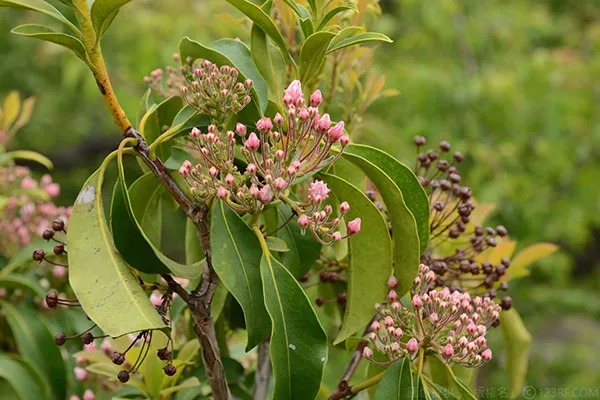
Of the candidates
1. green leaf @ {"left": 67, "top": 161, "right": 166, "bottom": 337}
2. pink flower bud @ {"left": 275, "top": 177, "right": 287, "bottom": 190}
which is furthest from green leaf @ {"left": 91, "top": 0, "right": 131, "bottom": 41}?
pink flower bud @ {"left": 275, "top": 177, "right": 287, "bottom": 190}

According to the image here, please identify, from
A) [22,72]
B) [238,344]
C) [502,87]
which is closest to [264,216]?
[238,344]

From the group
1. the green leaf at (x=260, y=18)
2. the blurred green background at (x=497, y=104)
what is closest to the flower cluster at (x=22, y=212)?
the green leaf at (x=260, y=18)

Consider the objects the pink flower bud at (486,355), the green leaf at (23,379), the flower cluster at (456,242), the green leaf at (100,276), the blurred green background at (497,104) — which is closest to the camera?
the green leaf at (100,276)

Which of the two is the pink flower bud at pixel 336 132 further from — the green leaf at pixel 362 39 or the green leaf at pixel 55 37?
the green leaf at pixel 55 37

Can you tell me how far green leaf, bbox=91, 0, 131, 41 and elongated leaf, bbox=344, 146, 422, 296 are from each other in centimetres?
28

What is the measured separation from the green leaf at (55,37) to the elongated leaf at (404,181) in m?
0.30

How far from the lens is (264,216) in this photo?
82cm

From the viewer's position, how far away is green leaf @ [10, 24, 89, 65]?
0.66m

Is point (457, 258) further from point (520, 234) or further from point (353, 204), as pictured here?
point (520, 234)

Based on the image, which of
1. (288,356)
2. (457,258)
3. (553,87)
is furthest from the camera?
(553,87)

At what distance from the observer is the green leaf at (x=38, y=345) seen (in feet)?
3.48

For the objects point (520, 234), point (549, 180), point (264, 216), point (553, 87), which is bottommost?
point (264, 216)

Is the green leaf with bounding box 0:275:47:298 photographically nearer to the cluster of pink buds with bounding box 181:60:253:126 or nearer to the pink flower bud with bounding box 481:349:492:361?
the cluster of pink buds with bounding box 181:60:253:126

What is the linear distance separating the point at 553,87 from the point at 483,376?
1502 mm
